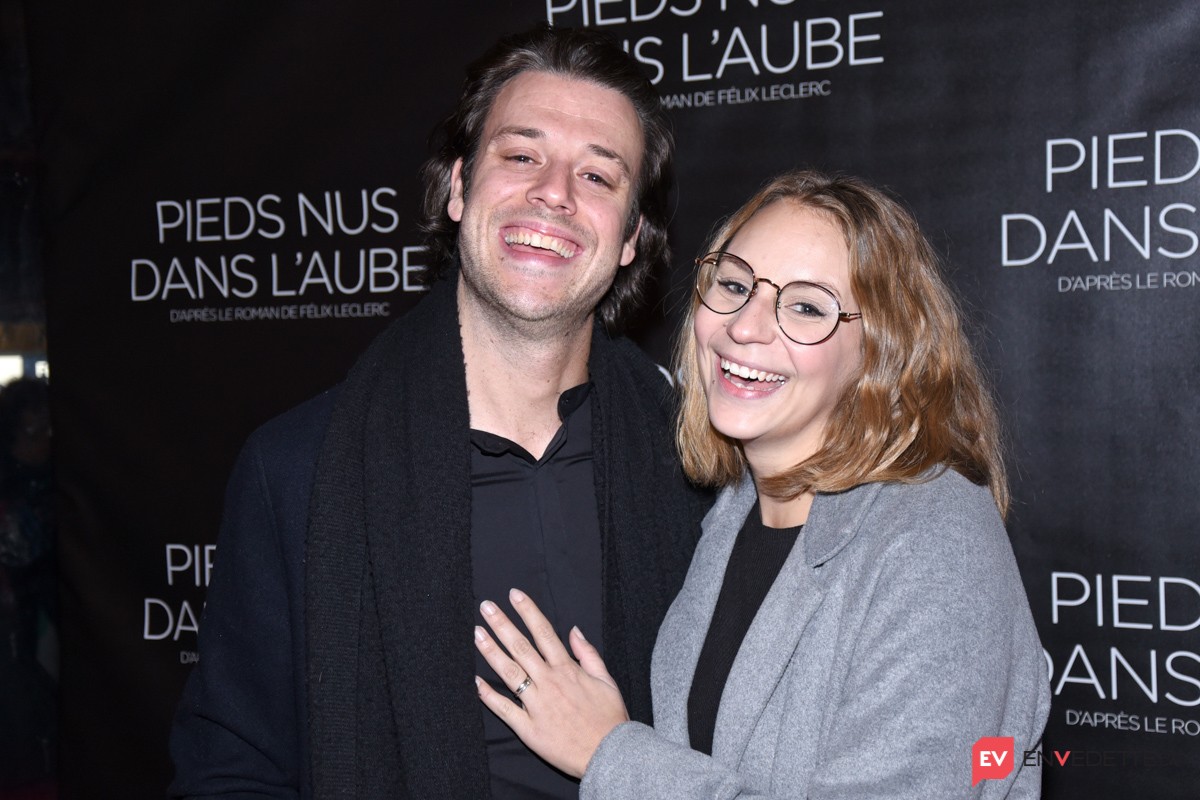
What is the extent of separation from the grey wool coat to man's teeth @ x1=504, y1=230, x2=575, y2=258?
0.65 meters

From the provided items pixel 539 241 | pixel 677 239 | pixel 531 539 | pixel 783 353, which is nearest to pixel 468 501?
pixel 531 539

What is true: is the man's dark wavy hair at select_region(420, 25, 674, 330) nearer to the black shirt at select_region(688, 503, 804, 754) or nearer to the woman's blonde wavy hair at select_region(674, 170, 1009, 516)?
the woman's blonde wavy hair at select_region(674, 170, 1009, 516)

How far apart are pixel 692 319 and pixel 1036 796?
0.97 m

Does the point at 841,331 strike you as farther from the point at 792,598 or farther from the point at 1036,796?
the point at 1036,796

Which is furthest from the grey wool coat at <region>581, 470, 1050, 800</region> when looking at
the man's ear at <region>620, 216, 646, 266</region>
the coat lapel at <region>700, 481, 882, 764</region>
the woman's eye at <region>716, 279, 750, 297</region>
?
the man's ear at <region>620, 216, 646, 266</region>

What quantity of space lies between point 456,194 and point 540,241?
14.0 inches

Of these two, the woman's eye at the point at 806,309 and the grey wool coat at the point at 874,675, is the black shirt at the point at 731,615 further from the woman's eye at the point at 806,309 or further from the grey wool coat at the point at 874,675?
the woman's eye at the point at 806,309

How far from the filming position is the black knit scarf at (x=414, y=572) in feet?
5.06

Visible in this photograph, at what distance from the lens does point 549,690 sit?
151cm

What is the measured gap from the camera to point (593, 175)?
1.86 metres

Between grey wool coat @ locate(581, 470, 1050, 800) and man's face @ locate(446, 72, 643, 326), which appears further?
man's face @ locate(446, 72, 643, 326)

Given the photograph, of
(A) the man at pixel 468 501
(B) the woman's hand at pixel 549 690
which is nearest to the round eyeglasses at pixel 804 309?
(A) the man at pixel 468 501

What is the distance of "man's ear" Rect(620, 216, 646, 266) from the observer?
201cm

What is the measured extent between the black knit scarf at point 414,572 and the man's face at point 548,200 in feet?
A: 0.55
